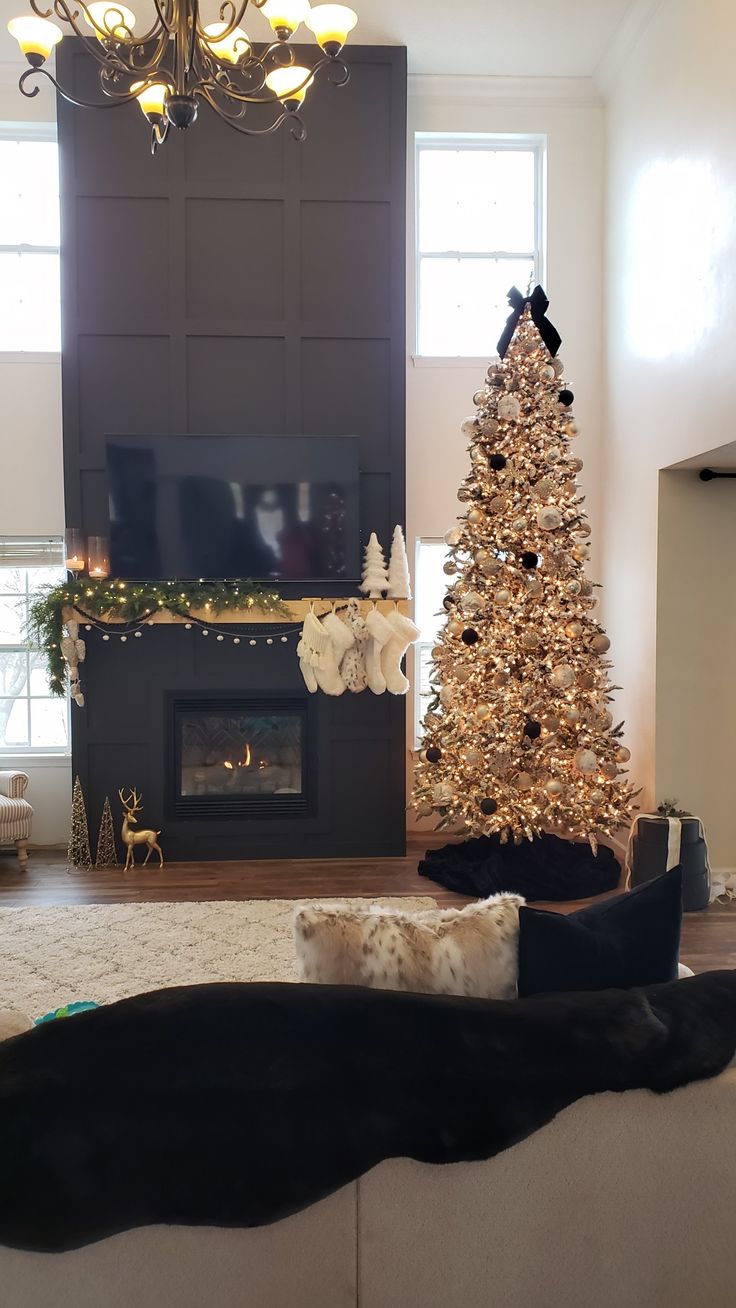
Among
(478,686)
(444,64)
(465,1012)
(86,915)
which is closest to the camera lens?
(465,1012)

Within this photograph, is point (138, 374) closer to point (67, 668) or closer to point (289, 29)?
point (67, 668)

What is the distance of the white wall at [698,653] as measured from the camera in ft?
16.6

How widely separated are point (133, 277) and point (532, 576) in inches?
116

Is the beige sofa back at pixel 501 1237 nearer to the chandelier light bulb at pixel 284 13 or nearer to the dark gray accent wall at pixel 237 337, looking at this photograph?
the chandelier light bulb at pixel 284 13

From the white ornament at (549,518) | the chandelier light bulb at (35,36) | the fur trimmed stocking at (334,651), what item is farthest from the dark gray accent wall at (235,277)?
the chandelier light bulb at (35,36)

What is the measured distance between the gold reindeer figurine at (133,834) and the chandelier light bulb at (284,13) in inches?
157

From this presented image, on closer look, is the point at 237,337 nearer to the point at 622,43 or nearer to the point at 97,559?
the point at 97,559

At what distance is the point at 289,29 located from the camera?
2.84 meters

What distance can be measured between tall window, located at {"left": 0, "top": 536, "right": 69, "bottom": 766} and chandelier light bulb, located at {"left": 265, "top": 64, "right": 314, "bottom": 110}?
369cm

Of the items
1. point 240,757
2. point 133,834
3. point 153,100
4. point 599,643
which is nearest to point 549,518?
point 599,643

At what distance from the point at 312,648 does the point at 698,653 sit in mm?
2132

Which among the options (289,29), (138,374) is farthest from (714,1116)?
(138,374)

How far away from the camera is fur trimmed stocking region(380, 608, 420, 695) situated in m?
5.46

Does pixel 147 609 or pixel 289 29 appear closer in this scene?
pixel 289 29
